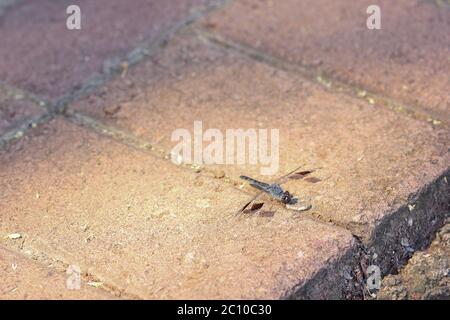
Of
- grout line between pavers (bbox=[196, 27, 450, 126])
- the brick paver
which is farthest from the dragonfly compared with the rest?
grout line between pavers (bbox=[196, 27, 450, 126])

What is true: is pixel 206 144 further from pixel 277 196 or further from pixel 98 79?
pixel 98 79

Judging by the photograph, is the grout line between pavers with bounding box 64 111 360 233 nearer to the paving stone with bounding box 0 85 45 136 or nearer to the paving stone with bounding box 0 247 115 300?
the paving stone with bounding box 0 85 45 136

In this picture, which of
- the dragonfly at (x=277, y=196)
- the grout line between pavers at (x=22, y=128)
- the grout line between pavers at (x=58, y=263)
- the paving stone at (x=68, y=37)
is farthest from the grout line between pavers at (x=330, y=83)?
the grout line between pavers at (x=58, y=263)
